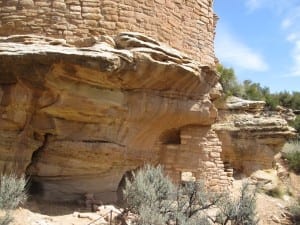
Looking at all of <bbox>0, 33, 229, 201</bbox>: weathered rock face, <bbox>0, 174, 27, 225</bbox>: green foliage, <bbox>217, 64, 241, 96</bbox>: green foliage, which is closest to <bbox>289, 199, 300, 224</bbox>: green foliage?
<bbox>0, 33, 229, 201</bbox>: weathered rock face

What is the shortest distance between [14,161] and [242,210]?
14.5 ft

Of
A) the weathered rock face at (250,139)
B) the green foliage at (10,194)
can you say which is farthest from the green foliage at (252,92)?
the green foliage at (10,194)

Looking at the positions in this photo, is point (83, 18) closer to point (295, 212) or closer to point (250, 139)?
point (250, 139)

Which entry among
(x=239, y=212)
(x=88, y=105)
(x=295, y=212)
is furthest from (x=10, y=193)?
(x=295, y=212)

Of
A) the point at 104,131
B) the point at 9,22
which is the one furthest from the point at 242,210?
the point at 9,22

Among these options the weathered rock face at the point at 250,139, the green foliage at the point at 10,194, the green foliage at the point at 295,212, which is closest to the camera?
the green foliage at the point at 10,194

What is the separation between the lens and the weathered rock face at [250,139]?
41.0 feet

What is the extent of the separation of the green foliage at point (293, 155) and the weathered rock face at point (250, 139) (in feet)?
10.8

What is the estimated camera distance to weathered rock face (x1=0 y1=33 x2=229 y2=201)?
6.41 meters

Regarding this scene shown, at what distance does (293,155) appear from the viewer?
52.2ft

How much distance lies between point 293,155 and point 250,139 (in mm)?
4458

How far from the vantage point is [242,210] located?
23.3ft

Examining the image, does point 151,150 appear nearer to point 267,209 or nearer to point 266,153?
point 267,209

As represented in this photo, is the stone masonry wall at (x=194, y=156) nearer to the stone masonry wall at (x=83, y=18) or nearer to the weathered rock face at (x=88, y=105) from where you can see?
the weathered rock face at (x=88, y=105)
